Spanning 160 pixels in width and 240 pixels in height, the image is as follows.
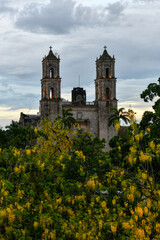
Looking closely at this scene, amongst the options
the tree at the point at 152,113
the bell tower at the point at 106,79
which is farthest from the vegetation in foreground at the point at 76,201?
the bell tower at the point at 106,79

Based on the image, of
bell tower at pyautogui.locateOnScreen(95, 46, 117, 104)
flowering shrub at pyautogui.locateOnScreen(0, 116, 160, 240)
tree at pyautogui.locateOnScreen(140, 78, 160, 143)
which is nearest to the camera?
flowering shrub at pyautogui.locateOnScreen(0, 116, 160, 240)

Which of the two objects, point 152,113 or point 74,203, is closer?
point 74,203

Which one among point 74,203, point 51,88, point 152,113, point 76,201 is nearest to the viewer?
point 76,201

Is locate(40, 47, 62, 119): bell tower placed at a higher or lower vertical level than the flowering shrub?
higher

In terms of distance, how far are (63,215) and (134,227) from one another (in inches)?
133

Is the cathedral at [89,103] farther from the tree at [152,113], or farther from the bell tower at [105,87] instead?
the tree at [152,113]

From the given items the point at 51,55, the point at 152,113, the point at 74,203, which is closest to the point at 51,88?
the point at 51,55

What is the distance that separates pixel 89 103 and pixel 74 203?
53113 millimetres

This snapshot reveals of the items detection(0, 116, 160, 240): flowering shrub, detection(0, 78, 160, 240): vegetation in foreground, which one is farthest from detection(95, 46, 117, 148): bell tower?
detection(0, 116, 160, 240): flowering shrub

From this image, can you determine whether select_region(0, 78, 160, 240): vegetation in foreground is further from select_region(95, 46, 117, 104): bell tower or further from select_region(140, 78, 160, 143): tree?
select_region(95, 46, 117, 104): bell tower

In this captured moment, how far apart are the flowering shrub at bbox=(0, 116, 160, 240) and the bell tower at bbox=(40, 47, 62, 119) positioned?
46638mm

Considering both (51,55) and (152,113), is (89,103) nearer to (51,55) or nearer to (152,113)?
(51,55)

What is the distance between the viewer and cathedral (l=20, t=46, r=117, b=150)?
63688mm

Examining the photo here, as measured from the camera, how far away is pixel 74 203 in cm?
1424
